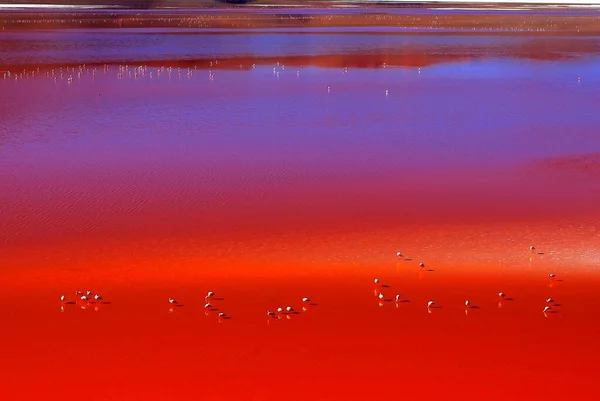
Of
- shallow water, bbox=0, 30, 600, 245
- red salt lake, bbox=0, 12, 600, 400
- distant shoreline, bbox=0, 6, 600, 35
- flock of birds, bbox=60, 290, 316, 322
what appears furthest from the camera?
distant shoreline, bbox=0, 6, 600, 35

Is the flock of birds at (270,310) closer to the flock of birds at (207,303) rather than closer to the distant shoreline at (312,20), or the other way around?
the flock of birds at (207,303)

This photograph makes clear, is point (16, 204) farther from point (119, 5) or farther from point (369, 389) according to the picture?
point (119, 5)

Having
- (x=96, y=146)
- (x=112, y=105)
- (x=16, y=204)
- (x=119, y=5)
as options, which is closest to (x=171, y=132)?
(x=96, y=146)

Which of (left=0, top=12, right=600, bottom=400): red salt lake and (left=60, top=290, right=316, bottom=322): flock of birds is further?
(left=60, top=290, right=316, bottom=322): flock of birds

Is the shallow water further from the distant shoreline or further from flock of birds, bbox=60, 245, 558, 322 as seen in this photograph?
the distant shoreline

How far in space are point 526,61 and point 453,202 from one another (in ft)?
55.5

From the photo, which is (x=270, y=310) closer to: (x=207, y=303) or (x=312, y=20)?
(x=207, y=303)

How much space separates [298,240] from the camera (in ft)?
28.0

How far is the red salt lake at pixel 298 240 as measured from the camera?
5883 millimetres

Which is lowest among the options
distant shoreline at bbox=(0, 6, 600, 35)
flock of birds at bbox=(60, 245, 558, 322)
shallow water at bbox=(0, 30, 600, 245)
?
flock of birds at bbox=(60, 245, 558, 322)

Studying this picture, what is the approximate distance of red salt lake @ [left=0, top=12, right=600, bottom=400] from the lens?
5.88 meters

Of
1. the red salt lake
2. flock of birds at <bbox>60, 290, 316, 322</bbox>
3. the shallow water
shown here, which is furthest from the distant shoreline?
flock of birds at <bbox>60, 290, 316, 322</bbox>

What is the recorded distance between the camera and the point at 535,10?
56.2 metres

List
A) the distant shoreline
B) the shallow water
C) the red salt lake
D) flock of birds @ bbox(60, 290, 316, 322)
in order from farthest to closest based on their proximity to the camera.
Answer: the distant shoreline → the shallow water → flock of birds @ bbox(60, 290, 316, 322) → the red salt lake
